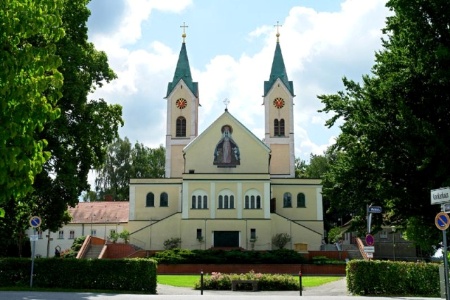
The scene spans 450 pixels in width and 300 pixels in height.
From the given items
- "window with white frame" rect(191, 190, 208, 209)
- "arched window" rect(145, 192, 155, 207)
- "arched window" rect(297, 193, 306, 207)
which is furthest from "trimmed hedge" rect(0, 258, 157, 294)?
"arched window" rect(297, 193, 306, 207)

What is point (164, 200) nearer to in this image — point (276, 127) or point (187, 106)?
point (187, 106)

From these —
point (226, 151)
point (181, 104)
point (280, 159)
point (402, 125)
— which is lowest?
point (402, 125)

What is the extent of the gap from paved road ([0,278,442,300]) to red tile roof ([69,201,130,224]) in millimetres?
40301

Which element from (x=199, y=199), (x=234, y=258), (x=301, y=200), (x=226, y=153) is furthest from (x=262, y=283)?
(x=301, y=200)

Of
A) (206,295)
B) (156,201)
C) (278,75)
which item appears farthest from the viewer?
(278,75)

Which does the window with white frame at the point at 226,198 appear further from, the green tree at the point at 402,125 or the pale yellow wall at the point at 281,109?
the green tree at the point at 402,125

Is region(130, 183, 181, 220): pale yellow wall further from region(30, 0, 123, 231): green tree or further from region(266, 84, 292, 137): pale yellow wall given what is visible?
region(30, 0, 123, 231): green tree

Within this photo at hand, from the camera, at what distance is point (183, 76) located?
71750 mm

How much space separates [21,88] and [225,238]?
47913mm

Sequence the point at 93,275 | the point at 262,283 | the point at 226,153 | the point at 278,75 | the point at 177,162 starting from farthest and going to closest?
the point at 278,75, the point at 177,162, the point at 226,153, the point at 262,283, the point at 93,275

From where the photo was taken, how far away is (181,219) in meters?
58.1

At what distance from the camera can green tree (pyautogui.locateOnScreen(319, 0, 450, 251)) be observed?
66.1 ft

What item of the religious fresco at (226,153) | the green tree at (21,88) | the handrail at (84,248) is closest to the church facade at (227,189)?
the religious fresco at (226,153)

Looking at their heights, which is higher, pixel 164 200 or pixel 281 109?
pixel 281 109
